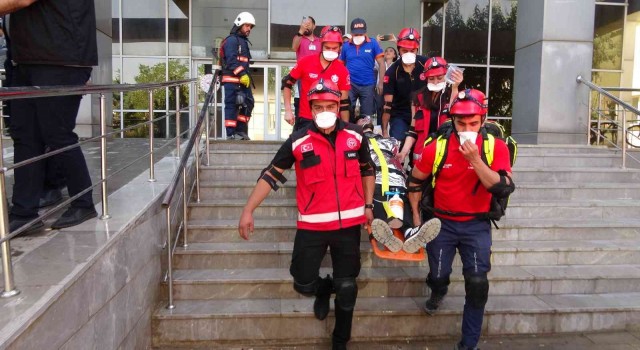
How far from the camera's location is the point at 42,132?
125 inches

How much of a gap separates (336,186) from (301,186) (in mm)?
266

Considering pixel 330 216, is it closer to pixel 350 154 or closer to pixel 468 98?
pixel 350 154

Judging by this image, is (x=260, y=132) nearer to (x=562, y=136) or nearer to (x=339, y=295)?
(x=562, y=136)

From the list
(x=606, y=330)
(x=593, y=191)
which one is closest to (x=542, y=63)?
(x=593, y=191)

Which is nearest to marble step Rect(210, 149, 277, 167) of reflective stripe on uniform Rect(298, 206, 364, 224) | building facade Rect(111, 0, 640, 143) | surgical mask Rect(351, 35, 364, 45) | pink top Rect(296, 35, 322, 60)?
pink top Rect(296, 35, 322, 60)

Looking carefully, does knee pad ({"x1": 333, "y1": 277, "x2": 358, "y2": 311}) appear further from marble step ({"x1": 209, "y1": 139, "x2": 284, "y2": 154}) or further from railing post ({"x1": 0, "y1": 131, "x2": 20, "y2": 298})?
marble step ({"x1": 209, "y1": 139, "x2": 284, "y2": 154})

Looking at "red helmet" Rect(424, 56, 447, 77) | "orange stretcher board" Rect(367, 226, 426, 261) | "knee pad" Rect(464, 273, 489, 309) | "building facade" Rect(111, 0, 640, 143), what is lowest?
"knee pad" Rect(464, 273, 489, 309)

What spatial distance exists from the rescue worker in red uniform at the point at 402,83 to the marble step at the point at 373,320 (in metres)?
2.43

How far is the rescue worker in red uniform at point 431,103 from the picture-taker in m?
4.66

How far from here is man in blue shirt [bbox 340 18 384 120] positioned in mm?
6809

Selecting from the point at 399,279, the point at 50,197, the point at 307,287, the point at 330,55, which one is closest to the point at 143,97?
the point at 330,55

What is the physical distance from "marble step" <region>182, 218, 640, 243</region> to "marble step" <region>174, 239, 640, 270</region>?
3.8 inches

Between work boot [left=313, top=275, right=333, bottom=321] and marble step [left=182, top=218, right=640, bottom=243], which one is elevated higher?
marble step [left=182, top=218, right=640, bottom=243]

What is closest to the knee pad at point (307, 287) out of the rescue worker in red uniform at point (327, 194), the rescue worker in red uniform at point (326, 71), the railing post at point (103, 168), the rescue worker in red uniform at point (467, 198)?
the rescue worker in red uniform at point (327, 194)
